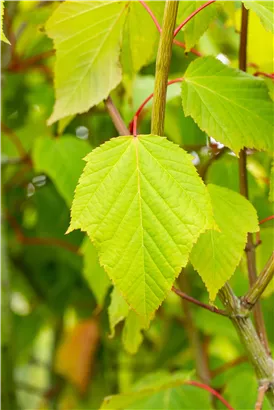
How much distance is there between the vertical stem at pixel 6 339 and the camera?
95 centimetres

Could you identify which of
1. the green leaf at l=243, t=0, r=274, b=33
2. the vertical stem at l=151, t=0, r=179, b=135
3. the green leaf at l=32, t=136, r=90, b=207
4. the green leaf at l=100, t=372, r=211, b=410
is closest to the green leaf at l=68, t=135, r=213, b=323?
the vertical stem at l=151, t=0, r=179, b=135

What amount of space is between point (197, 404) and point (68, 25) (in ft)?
1.47

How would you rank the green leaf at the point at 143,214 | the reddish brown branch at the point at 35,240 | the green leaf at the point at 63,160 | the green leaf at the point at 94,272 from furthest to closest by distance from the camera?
the reddish brown branch at the point at 35,240, the green leaf at the point at 63,160, the green leaf at the point at 94,272, the green leaf at the point at 143,214

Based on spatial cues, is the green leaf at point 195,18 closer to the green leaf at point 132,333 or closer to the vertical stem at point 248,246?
the vertical stem at point 248,246

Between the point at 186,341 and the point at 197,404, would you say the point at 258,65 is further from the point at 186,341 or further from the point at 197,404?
the point at 186,341

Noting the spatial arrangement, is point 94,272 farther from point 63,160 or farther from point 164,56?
point 164,56

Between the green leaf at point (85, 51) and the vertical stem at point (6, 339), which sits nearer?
the green leaf at point (85, 51)

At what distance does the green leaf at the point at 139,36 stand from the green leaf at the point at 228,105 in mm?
96

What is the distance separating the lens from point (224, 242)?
502 millimetres

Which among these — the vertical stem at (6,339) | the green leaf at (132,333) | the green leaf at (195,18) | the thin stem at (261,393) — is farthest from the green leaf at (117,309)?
the vertical stem at (6,339)

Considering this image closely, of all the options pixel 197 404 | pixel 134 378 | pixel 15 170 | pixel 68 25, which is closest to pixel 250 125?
pixel 68 25

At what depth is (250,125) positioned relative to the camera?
52 cm

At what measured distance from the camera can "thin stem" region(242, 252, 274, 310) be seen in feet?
1.61

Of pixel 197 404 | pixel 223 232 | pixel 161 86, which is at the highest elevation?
pixel 161 86
